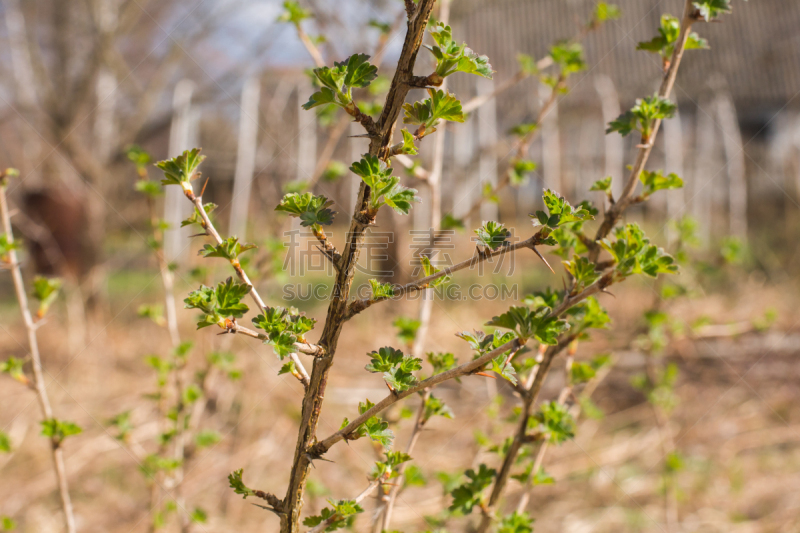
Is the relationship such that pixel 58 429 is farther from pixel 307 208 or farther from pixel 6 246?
pixel 307 208

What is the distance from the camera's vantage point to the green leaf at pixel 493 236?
0.73 m

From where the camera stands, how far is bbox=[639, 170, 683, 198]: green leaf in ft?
3.26

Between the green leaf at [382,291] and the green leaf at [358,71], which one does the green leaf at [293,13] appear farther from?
the green leaf at [382,291]

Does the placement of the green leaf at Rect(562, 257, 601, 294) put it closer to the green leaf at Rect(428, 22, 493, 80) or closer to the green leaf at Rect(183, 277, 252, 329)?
the green leaf at Rect(428, 22, 493, 80)

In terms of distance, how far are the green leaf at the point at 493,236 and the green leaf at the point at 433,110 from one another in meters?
0.15

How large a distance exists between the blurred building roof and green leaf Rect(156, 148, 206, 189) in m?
9.54

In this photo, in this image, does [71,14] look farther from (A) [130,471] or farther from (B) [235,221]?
(A) [130,471]

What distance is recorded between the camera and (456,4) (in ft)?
17.1

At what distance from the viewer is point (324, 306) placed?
4.70m

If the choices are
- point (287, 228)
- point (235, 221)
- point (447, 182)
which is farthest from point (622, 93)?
point (287, 228)

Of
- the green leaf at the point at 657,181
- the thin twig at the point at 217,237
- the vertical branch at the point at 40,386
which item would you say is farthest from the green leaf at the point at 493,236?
the vertical branch at the point at 40,386

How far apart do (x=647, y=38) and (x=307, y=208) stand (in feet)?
49.8

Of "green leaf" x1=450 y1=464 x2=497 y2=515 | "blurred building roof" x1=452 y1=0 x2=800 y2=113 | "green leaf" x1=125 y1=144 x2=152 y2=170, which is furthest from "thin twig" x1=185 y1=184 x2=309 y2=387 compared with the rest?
"blurred building roof" x1=452 y1=0 x2=800 y2=113

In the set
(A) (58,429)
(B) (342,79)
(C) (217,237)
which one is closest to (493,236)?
(B) (342,79)
